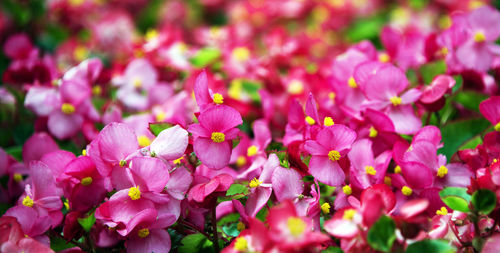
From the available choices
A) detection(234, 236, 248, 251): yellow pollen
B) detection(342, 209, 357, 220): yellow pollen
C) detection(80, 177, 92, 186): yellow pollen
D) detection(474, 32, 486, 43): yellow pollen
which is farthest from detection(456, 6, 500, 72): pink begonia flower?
detection(80, 177, 92, 186): yellow pollen

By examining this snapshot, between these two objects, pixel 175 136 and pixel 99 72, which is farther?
pixel 99 72

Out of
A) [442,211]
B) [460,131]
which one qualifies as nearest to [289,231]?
[442,211]

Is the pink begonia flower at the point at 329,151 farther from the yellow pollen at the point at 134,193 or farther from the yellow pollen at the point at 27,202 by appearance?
the yellow pollen at the point at 27,202

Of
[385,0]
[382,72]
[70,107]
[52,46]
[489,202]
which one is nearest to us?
[489,202]

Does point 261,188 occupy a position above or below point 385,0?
above

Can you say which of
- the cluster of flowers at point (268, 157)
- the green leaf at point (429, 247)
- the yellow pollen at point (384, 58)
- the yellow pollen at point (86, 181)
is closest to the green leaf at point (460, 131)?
the cluster of flowers at point (268, 157)

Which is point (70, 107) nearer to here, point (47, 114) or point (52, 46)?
point (47, 114)

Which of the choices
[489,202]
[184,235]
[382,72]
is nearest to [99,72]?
[184,235]
